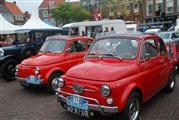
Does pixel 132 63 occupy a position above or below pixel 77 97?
above

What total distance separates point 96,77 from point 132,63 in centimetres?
100

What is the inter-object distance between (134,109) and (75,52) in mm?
3993

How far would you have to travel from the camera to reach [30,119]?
6.16 metres

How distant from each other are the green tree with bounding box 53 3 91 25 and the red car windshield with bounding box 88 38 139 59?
57.4 meters

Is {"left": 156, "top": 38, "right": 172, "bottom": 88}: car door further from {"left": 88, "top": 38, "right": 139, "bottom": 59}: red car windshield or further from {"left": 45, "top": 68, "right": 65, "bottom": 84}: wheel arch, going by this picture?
{"left": 45, "top": 68, "right": 65, "bottom": 84}: wheel arch

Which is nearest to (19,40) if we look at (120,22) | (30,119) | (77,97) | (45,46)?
(45,46)

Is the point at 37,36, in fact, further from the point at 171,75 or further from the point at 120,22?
the point at 120,22

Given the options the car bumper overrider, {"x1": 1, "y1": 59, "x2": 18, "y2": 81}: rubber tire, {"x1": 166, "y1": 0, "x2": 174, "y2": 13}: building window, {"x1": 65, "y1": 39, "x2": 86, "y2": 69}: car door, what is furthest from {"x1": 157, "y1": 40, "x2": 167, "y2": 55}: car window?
{"x1": 166, "y1": 0, "x2": 174, "y2": 13}: building window

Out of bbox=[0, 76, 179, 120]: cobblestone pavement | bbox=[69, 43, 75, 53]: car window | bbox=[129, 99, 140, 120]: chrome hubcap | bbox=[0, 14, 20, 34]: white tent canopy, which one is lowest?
bbox=[0, 76, 179, 120]: cobblestone pavement

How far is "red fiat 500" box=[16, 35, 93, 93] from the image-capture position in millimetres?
8086

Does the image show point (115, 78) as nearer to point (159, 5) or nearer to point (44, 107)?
point (44, 107)

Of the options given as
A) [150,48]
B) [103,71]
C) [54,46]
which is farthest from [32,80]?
[150,48]

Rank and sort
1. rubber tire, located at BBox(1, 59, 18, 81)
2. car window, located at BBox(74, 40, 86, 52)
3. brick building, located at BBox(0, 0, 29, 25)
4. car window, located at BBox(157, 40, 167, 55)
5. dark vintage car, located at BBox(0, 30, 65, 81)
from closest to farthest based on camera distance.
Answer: car window, located at BBox(157, 40, 167, 55) < car window, located at BBox(74, 40, 86, 52) < rubber tire, located at BBox(1, 59, 18, 81) < dark vintage car, located at BBox(0, 30, 65, 81) < brick building, located at BBox(0, 0, 29, 25)

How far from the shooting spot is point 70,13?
207ft
